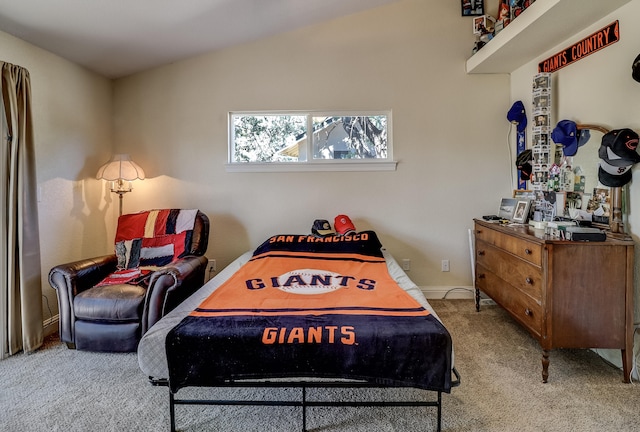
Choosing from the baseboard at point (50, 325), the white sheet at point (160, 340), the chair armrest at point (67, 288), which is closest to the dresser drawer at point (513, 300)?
the white sheet at point (160, 340)

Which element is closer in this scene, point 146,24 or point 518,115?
point 146,24

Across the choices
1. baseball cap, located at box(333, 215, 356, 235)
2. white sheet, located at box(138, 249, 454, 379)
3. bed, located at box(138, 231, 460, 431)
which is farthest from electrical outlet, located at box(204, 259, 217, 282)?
bed, located at box(138, 231, 460, 431)

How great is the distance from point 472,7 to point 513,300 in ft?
9.14

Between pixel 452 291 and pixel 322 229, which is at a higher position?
pixel 322 229

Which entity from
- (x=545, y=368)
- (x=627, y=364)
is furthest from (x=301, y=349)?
(x=627, y=364)

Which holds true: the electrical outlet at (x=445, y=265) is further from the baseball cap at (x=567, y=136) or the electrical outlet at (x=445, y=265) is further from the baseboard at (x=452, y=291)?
the baseball cap at (x=567, y=136)

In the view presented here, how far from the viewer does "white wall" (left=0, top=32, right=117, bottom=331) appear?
105 inches

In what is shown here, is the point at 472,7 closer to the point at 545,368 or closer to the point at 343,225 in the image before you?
the point at 343,225

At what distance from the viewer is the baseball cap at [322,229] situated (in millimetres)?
3289

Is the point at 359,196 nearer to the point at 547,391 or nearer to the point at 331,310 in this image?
the point at 331,310

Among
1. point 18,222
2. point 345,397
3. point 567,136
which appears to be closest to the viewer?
point 345,397

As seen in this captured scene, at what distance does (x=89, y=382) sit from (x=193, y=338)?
1087mm

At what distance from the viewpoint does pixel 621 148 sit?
78.6 inches

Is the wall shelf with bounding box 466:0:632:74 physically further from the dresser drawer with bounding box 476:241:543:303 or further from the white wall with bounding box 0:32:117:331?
the white wall with bounding box 0:32:117:331
